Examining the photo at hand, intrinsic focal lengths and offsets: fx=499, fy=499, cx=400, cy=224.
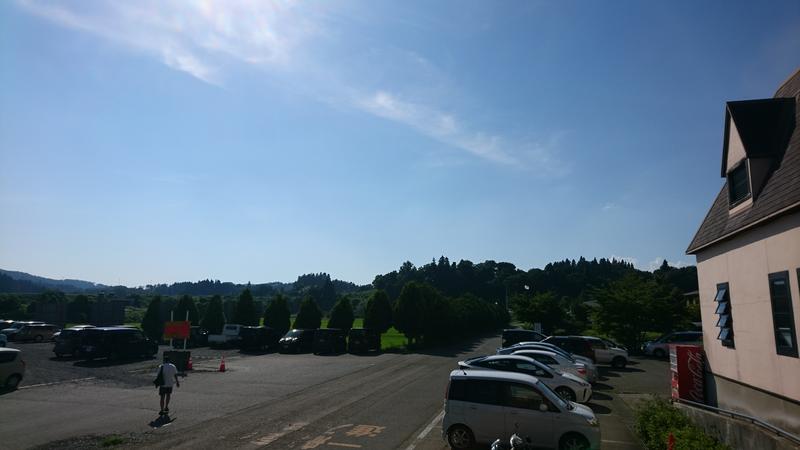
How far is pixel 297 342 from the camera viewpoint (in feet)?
124

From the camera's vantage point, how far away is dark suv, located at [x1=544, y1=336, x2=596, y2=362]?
25772 millimetres

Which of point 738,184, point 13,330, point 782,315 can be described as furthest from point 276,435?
point 13,330

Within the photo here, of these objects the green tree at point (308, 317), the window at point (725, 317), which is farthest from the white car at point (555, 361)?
the green tree at point (308, 317)

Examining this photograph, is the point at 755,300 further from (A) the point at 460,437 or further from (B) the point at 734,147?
(A) the point at 460,437

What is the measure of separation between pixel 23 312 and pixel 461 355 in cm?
7863

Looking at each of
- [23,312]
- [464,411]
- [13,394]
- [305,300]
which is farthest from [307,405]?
[23,312]

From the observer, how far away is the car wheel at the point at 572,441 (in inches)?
408

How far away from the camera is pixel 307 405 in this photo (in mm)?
16422

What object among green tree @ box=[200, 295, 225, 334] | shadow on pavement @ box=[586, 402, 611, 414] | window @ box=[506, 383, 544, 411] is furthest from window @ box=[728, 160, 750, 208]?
green tree @ box=[200, 295, 225, 334]

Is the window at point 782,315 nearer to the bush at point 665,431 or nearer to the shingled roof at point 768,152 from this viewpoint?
the shingled roof at point 768,152

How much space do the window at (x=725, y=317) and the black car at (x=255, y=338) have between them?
33.2 metres

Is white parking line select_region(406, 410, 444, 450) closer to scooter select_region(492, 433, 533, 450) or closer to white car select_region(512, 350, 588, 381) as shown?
scooter select_region(492, 433, 533, 450)

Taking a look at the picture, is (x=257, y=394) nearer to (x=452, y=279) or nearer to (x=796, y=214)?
(x=796, y=214)

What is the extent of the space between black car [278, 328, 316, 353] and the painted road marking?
24.6m
